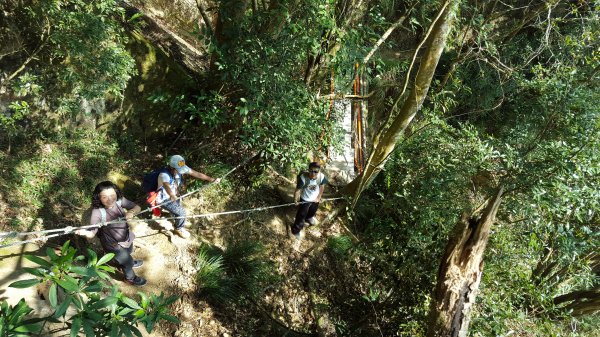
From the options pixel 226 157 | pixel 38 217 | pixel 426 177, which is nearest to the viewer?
pixel 38 217

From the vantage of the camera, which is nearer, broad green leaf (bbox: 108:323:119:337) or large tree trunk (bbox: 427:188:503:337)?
broad green leaf (bbox: 108:323:119:337)

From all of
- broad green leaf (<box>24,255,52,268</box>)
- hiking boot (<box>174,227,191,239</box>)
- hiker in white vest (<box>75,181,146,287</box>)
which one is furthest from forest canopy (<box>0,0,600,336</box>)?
broad green leaf (<box>24,255,52,268</box>)

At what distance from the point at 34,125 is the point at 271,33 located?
3.66 metres

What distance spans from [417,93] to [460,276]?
248 cm

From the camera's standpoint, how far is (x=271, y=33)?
503 centimetres

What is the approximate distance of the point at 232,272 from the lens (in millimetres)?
5410

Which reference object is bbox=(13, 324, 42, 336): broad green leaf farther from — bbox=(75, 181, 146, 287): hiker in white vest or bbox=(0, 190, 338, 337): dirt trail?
bbox=(0, 190, 338, 337): dirt trail

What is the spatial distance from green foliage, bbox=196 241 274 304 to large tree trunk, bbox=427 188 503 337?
102 inches

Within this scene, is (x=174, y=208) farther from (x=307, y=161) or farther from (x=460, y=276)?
(x=460, y=276)

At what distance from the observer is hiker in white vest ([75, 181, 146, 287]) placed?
361cm

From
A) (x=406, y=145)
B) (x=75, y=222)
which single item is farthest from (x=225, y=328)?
(x=406, y=145)

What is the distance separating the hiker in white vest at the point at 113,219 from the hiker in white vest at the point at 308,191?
8.08 ft

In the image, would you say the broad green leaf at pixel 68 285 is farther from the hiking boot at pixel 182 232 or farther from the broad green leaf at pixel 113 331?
the hiking boot at pixel 182 232

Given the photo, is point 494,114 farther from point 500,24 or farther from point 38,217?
point 38,217
